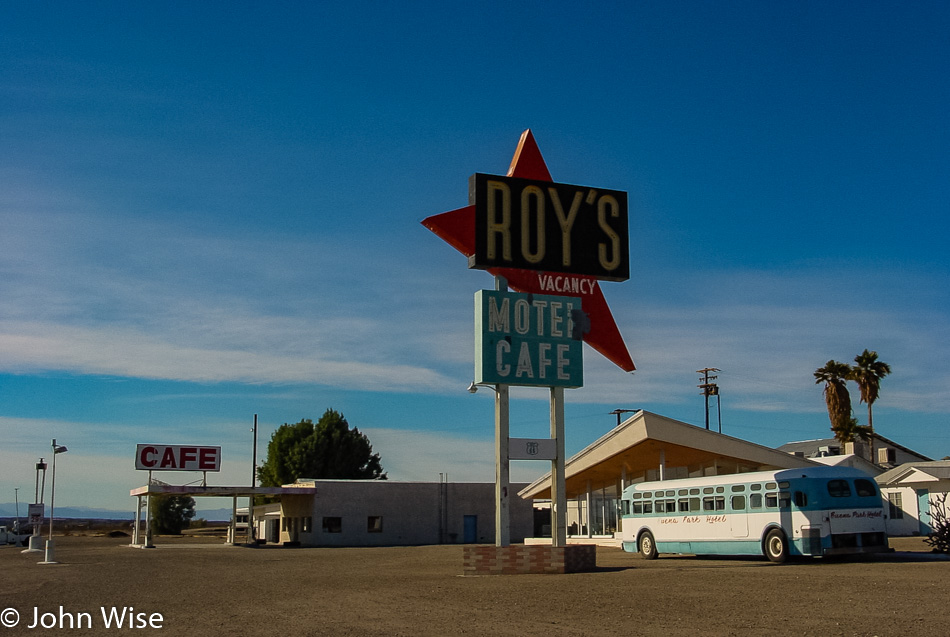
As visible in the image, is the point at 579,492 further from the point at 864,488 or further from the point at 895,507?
the point at 864,488

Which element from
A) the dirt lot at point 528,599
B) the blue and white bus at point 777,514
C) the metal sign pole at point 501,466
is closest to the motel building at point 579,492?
the blue and white bus at point 777,514

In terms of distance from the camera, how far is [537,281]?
2541cm

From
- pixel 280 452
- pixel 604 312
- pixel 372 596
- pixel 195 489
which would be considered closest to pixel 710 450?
pixel 604 312

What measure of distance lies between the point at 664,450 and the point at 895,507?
17.3 meters

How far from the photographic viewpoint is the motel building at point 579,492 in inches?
1436

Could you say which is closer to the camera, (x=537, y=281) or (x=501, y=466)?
(x=501, y=466)

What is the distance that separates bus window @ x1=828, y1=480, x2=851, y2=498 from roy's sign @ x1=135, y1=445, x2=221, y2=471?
3696cm

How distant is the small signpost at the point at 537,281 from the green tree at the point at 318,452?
186 ft

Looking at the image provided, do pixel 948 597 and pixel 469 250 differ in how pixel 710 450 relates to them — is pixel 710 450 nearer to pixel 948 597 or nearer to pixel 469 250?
pixel 469 250

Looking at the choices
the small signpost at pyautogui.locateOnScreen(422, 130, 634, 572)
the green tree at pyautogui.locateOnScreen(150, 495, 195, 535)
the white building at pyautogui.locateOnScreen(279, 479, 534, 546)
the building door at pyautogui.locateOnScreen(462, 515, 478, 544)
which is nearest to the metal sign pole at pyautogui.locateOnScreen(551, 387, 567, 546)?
the small signpost at pyautogui.locateOnScreen(422, 130, 634, 572)

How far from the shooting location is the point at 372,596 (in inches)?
707

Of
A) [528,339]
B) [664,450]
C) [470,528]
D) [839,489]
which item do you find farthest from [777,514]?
[470,528]

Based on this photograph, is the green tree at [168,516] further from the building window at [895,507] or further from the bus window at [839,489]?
the bus window at [839,489]

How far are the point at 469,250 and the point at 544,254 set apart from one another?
2.07 metres
